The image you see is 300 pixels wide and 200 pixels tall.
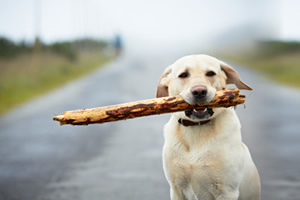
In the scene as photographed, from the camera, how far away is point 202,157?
429cm

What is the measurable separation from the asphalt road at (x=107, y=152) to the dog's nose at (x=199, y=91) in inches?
99.2

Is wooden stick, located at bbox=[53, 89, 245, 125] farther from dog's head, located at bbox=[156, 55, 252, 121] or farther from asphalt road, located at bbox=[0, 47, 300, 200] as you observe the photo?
asphalt road, located at bbox=[0, 47, 300, 200]

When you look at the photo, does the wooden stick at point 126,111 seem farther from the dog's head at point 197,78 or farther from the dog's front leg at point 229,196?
the dog's front leg at point 229,196

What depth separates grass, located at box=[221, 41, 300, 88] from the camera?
20641 millimetres

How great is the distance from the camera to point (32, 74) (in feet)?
64.7

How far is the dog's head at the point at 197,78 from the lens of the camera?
4.20 m

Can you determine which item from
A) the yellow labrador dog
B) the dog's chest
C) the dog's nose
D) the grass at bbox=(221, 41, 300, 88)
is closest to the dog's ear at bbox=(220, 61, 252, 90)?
the yellow labrador dog

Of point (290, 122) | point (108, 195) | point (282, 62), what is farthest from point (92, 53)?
point (108, 195)

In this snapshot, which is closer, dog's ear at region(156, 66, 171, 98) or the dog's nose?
the dog's nose

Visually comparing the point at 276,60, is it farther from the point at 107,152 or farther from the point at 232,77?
the point at 232,77

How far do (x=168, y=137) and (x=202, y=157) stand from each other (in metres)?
0.42

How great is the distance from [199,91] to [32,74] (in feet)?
54.1

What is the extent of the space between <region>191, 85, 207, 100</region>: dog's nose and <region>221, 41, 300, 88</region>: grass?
47.8ft

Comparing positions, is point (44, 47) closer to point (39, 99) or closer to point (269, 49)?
point (39, 99)
